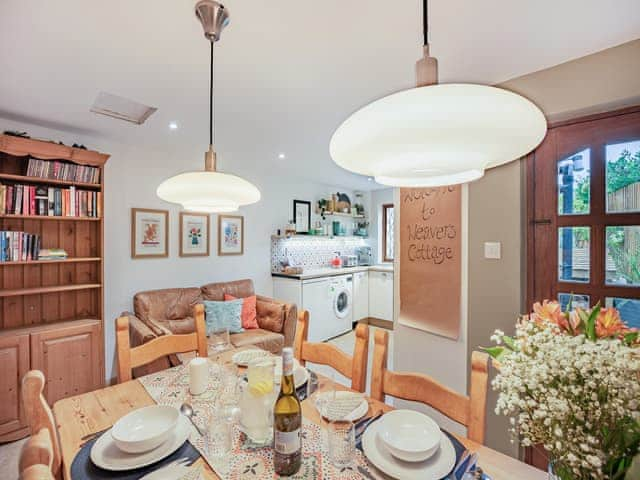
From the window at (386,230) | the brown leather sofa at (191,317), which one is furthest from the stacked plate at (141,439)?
the window at (386,230)

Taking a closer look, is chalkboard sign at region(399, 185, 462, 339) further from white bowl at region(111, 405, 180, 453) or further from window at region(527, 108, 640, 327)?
white bowl at region(111, 405, 180, 453)

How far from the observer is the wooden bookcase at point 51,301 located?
7.62 ft

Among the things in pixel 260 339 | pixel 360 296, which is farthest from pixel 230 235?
pixel 360 296

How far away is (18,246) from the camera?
244 cm

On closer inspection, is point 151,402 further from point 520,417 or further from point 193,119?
point 193,119

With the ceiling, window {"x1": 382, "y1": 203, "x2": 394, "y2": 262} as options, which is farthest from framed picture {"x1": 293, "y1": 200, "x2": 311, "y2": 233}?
the ceiling

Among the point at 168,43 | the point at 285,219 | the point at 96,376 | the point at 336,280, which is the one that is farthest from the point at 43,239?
the point at 336,280

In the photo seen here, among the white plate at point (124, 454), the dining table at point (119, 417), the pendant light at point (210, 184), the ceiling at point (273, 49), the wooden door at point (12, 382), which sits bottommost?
the wooden door at point (12, 382)

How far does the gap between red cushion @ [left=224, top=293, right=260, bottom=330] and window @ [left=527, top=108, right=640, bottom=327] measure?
2.69 metres

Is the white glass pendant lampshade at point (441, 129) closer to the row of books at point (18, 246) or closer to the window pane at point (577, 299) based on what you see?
the window pane at point (577, 299)

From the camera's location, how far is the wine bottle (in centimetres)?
84

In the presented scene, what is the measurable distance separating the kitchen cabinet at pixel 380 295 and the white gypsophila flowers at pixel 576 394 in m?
4.42

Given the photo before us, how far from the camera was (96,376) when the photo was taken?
2.69m

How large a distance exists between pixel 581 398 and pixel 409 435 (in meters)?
0.59
